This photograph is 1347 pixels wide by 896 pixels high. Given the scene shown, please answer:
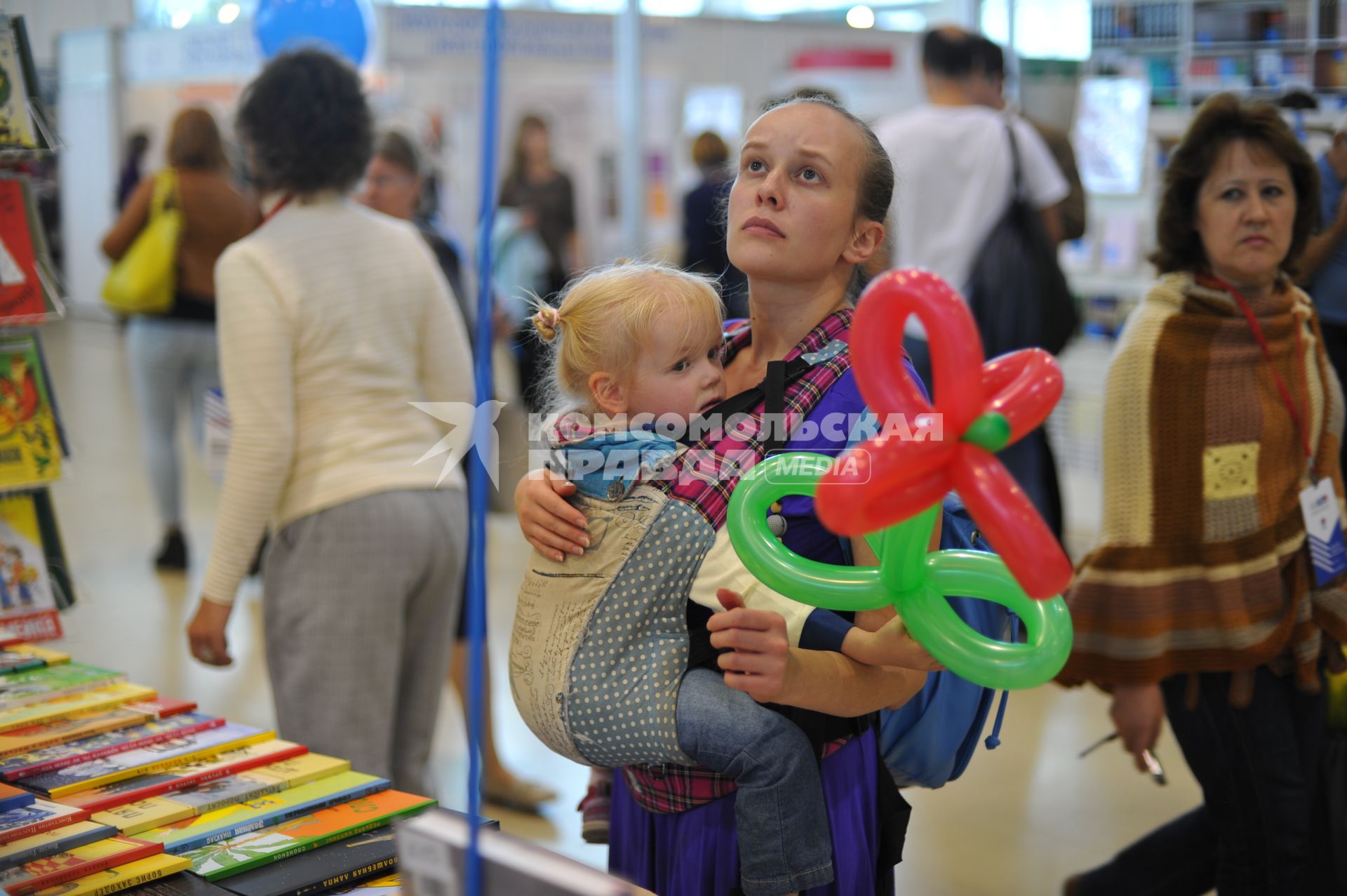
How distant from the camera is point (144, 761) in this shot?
1576 mm

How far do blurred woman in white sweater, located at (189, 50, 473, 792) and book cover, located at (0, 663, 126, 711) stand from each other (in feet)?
1.06

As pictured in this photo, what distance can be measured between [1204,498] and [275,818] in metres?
1.44

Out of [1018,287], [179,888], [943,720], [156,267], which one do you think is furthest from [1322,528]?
[156,267]

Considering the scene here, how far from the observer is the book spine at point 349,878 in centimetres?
131

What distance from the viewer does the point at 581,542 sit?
135 centimetres

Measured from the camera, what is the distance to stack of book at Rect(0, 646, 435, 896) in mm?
1323

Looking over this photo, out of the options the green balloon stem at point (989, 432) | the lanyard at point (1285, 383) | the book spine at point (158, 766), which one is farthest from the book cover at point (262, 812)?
the lanyard at point (1285, 383)

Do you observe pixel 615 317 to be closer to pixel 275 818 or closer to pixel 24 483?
pixel 275 818

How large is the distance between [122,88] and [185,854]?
42.6 ft

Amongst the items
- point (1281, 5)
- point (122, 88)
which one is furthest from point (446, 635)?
point (122, 88)

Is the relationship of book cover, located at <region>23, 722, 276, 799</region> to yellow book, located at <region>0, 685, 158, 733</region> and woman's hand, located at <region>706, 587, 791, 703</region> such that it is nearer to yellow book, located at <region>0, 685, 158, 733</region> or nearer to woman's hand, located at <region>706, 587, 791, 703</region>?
yellow book, located at <region>0, 685, 158, 733</region>

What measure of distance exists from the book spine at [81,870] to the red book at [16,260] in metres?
0.99

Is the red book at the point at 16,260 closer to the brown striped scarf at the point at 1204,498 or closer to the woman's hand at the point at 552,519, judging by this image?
the woman's hand at the point at 552,519

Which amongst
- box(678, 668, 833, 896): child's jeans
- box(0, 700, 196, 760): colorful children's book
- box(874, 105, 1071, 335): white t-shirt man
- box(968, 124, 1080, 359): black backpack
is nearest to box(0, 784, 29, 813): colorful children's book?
box(0, 700, 196, 760): colorful children's book
